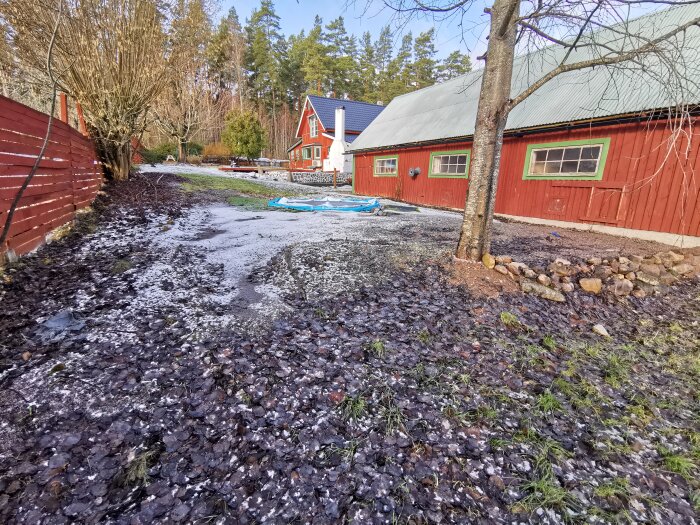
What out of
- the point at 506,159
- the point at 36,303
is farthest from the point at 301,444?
the point at 506,159

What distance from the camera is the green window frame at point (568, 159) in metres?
7.50

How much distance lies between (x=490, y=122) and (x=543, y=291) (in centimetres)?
221

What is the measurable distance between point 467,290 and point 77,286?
4.41 meters

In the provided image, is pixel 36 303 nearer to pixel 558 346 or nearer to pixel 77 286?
pixel 77 286

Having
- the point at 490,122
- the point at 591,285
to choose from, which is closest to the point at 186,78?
the point at 490,122

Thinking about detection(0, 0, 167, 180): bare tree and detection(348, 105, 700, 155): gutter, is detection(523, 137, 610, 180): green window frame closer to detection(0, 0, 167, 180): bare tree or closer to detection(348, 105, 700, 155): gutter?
detection(348, 105, 700, 155): gutter

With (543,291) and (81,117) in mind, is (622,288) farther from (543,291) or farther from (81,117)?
(81,117)

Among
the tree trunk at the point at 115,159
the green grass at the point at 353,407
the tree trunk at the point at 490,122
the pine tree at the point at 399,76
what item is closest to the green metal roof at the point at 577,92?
the tree trunk at the point at 490,122

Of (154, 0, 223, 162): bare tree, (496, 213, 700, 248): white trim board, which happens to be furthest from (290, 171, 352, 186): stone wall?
(496, 213, 700, 248): white trim board

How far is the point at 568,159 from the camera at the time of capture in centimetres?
812

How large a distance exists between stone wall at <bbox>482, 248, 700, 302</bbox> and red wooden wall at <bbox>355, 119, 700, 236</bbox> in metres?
1.44

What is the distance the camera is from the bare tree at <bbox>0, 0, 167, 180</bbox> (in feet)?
20.7

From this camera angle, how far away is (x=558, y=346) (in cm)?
313

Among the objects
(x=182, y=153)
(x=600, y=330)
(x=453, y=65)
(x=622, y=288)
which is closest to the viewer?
(x=600, y=330)
